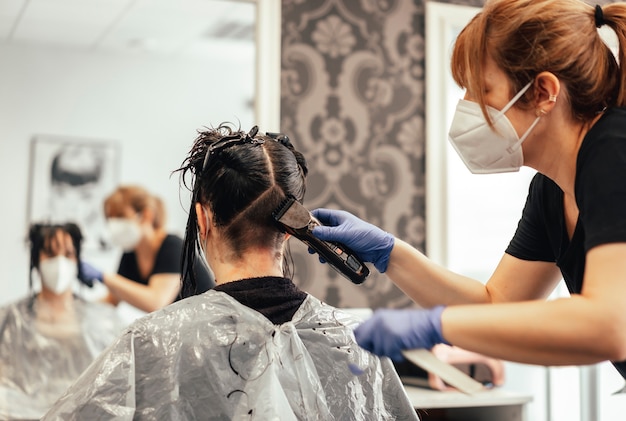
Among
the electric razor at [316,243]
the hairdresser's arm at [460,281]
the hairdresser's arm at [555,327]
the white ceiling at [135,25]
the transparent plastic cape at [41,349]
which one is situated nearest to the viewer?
the hairdresser's arm at [555,327]

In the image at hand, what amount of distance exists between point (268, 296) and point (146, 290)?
4.01 feet

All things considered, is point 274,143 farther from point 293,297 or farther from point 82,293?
point 82,293

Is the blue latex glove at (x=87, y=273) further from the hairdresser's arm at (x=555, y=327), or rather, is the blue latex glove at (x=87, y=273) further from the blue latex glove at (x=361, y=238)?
the hairdresser's arm at (x=555, y=327)

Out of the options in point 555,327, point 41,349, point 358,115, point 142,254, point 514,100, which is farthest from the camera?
point 358,115

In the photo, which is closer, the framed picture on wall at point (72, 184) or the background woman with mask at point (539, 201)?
the background woman with mask at point (539, 201)

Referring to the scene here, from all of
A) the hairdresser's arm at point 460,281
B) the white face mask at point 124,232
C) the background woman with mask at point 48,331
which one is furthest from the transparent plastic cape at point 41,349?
the hairdresser's arm at point 460,281

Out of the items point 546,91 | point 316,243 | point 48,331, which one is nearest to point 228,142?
point 316,243

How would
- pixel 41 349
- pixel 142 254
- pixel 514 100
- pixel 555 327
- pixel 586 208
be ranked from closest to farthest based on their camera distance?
1. pixel 555 327
2. pixel 586 208
3. pixel 514 100
4. pixel 41 349
5. pixel 142 254

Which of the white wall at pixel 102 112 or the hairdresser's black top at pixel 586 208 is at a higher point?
the white wall at pixel 102 112

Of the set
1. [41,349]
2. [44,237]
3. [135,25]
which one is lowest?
[41,349]

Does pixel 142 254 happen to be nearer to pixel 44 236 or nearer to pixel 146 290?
pixel 146 290

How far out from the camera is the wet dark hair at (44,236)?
2.47 meters

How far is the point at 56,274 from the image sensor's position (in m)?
2.48

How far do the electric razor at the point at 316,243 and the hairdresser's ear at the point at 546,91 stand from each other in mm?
471
